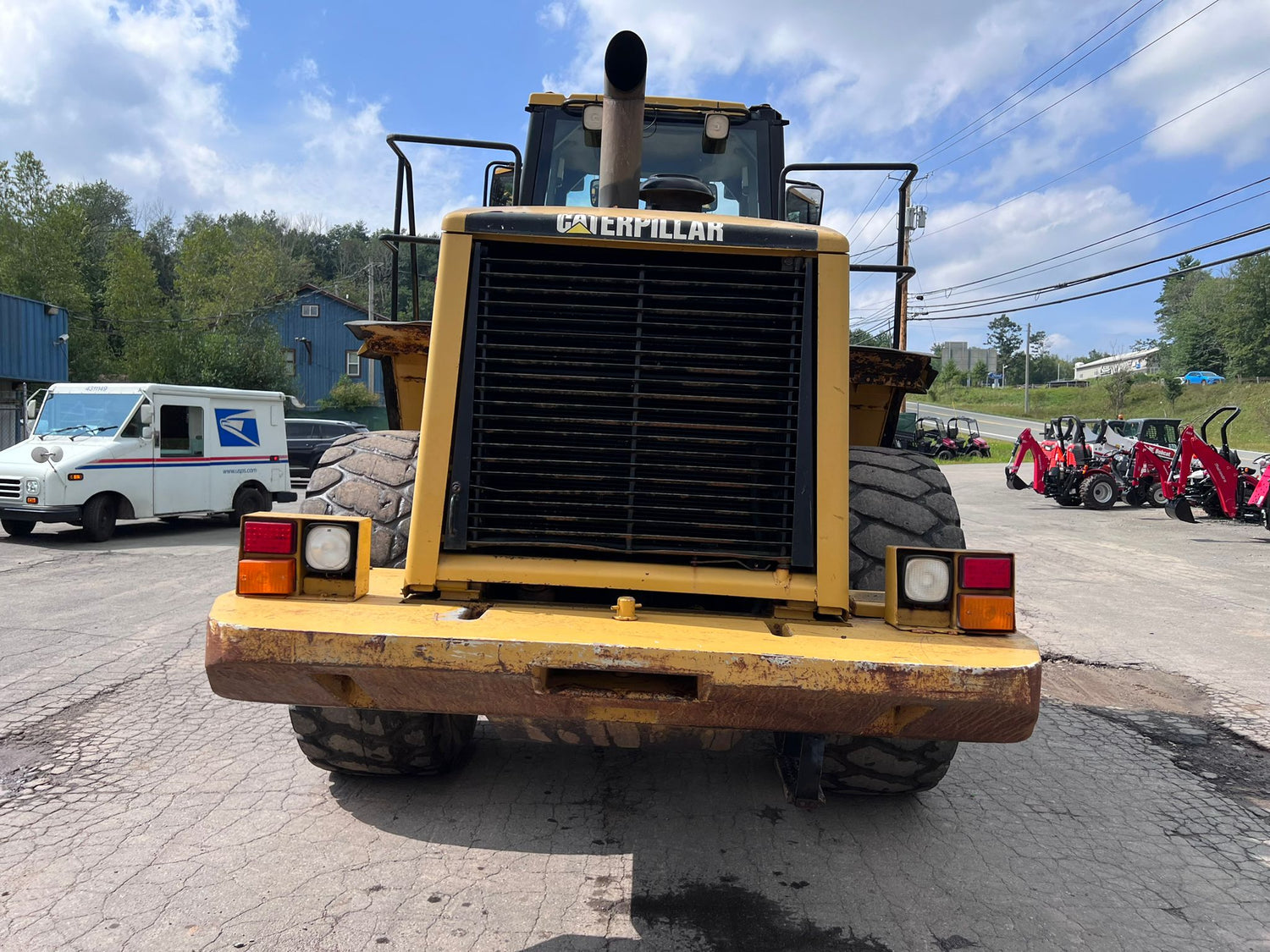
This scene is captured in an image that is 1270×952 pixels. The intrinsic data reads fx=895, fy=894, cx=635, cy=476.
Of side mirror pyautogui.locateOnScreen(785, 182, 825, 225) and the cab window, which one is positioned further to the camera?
the cab window

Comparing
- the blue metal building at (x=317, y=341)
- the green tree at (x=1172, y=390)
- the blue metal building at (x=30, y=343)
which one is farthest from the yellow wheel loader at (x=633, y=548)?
the green tree at (x=1172, y=390)

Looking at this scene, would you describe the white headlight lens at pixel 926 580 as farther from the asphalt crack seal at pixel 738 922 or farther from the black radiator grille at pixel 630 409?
the asphalt crack seal at pixel 738 922

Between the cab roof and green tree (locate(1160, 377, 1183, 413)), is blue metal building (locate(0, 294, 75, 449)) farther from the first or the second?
green tree (locate(1160, 377, 1183, 413))

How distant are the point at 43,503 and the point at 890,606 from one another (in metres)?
11.6

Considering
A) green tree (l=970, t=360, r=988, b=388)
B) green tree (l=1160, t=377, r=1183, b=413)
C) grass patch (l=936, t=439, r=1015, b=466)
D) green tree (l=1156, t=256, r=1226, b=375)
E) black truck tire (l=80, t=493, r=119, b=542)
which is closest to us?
black truck tire (l=80, t=493, r=119, b=542)

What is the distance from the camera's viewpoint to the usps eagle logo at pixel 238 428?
514 inches

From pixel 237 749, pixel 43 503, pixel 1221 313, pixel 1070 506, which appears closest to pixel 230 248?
pixel 43 503

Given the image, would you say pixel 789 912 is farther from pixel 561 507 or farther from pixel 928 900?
pixel 561 507

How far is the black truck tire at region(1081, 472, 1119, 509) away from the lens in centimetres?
1858

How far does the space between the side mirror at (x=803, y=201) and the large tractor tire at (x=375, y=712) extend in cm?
224

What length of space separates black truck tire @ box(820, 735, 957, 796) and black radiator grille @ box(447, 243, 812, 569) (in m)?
0.88

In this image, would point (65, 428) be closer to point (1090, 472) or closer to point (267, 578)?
point (267, 578)

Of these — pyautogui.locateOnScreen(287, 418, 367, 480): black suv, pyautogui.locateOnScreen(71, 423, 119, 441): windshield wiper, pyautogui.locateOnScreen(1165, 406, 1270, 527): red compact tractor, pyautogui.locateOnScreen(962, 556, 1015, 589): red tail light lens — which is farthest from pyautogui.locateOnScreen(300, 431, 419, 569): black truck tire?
pyautogui.locateOnScreen(287, 418, 367, 480): black suv

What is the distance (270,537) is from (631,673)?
1.18 metres
